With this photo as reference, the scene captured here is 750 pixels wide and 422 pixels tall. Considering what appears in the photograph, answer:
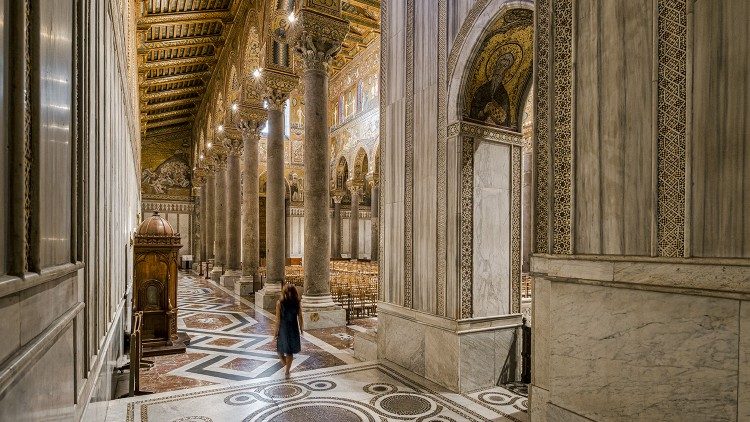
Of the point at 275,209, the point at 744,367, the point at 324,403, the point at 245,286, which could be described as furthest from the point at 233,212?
the point at 744,367

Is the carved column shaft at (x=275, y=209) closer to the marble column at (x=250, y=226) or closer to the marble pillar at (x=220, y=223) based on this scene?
the marble column at (x=250, y=226)

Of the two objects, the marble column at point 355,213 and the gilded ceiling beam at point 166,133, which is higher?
the gilded ceiling beam at point 166,133

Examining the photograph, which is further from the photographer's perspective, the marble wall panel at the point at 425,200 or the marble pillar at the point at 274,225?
the marble pillar at the point at 274,225

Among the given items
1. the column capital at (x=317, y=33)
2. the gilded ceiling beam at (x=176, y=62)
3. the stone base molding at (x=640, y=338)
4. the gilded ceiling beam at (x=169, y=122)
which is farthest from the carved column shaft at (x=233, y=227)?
the stone base molding at (x=640, y=338)

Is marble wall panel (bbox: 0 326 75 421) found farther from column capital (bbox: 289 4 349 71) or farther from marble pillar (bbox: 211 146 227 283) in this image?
marble pillar (bbox: 211 146 227 283)

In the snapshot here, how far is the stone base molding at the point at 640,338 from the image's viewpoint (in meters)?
2.45

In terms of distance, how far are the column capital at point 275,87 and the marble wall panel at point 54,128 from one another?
931cm

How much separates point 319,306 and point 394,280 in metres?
3.05

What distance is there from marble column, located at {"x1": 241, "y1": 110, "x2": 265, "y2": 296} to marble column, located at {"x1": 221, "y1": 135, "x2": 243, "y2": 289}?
6.42ft

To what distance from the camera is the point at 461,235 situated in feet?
16.2

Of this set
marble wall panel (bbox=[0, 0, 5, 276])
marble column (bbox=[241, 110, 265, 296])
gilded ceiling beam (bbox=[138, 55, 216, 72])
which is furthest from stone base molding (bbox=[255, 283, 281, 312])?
gilded ceiling beam (bbox=[138, 55, 216, 72])

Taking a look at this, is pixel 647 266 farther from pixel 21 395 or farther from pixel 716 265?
pixel 21 395

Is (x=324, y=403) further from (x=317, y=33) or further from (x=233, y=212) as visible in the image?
(x=233, y=212)

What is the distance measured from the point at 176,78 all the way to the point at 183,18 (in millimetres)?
5501
